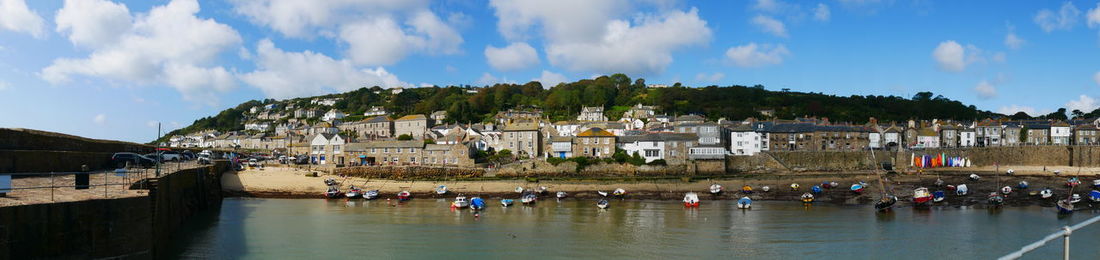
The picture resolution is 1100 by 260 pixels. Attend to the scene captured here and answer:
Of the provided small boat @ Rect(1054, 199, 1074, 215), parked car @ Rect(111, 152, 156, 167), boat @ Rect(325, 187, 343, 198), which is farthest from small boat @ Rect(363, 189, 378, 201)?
small boat @ Rect(1054, 199, 1074, 215)

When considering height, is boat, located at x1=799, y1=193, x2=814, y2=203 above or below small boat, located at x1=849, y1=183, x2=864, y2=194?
below

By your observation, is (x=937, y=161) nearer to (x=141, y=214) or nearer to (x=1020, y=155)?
(x=1020, y=155)

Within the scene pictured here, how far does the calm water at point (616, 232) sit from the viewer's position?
75.4 feet

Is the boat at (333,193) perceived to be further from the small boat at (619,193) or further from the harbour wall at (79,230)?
the harbour wall at (79,230)

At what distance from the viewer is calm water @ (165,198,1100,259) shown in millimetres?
22969

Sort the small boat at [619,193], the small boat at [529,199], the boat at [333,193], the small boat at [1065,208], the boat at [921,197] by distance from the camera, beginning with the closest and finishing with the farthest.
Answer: the small boat at [1065,208] → the boat at [921,197] → the small boat at [529,199] → the boat at [333,193] → the small boat at [619,193]

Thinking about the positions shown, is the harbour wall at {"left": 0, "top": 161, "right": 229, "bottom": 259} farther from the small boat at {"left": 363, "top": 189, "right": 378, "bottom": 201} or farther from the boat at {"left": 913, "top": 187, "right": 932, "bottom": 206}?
the boat at {"left": 913, "top": 187, "right": 932, "bottom": 206}

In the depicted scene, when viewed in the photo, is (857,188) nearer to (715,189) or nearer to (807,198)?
(807,198)

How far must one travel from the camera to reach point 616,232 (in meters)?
27.6

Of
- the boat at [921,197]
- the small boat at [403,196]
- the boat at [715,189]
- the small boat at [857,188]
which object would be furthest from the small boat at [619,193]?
the boat at [921,197]

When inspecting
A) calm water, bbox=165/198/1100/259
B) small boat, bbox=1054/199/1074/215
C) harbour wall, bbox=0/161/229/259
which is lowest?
calm water, bbox=165/198/1100/259

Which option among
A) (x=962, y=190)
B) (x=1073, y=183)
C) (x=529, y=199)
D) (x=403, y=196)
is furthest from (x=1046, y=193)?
(x=403, y=196)

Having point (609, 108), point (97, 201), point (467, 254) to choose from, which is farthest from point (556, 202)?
point (609, 108)

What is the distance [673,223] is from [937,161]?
4122 centimetres
